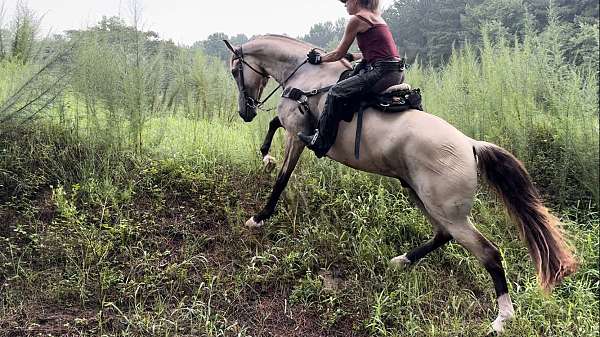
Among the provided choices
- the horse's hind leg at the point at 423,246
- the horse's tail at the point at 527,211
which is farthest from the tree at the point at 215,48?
the horse's tail at the point at 527,211

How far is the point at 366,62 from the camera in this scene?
3.93m

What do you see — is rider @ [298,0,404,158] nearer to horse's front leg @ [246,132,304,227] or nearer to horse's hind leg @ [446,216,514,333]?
horse's front leg @ [246,132,304,227]

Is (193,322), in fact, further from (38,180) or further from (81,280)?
(38,180)

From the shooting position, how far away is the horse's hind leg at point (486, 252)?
3.56 meters

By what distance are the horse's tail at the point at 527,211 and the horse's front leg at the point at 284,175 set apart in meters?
1.66

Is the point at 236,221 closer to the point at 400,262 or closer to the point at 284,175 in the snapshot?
the point at 284,175

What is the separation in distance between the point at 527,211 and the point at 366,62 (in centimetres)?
183

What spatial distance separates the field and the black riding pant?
1.22m

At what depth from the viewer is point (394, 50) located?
3.90 metres

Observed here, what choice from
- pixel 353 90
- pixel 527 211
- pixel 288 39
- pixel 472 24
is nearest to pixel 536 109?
pixel 527 211

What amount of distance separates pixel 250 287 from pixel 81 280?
1.47 metres

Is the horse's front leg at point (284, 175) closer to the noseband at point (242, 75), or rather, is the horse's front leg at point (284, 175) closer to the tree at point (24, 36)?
the noseband at point (242, 75)

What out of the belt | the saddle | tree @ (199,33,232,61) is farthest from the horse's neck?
tree @ (199,33,232,61)

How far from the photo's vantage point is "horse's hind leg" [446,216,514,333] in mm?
3559
